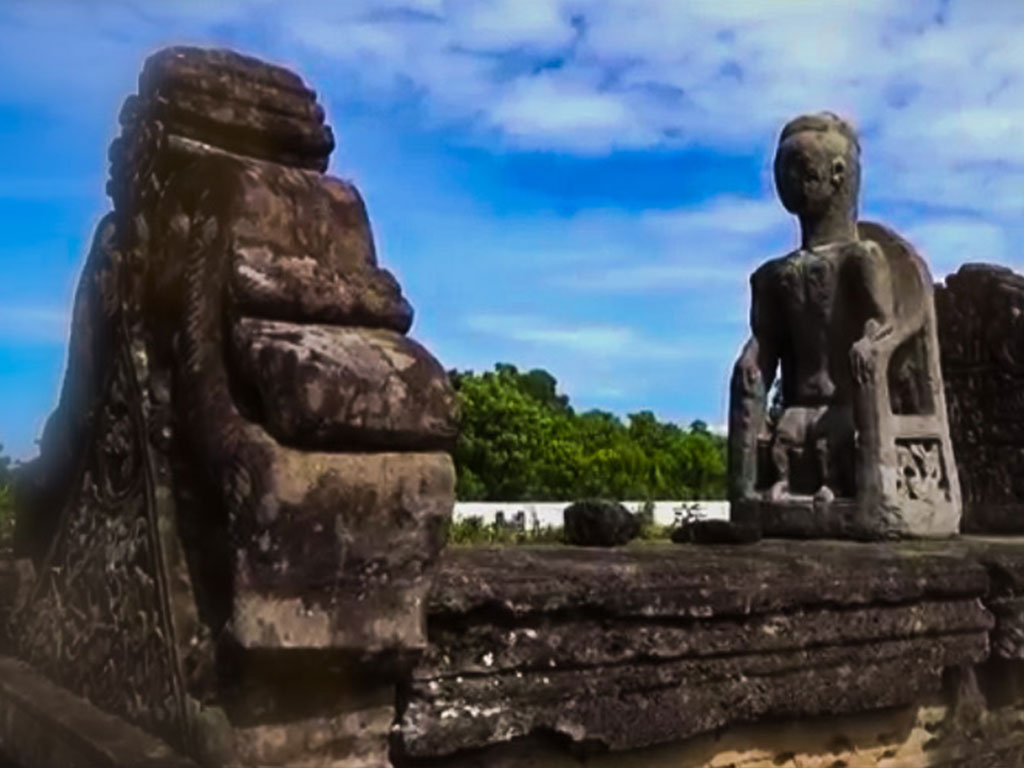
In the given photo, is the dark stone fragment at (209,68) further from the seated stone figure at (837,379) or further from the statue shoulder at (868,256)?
the statue shoulder at (868,256)

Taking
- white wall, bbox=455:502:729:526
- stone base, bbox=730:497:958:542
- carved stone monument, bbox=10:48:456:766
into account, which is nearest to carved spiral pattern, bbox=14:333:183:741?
carved stone monument, bbox=10:48:456:766

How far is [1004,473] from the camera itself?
7.06 metres

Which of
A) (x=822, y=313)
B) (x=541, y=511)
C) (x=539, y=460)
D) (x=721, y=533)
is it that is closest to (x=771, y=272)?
(x=822, y=313)

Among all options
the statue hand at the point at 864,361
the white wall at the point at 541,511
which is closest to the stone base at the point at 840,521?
the statue hand at the point at 864,361

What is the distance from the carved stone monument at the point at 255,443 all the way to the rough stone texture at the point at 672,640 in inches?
9.5

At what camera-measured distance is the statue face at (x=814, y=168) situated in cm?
573

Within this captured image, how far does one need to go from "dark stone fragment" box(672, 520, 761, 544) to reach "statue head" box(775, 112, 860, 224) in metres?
1.64

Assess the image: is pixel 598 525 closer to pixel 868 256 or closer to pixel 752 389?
pixel 752 389

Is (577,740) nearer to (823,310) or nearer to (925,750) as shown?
(925,750)

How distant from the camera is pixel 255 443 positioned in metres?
2.26

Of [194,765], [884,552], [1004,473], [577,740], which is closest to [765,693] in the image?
[577,740]

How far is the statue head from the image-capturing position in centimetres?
573

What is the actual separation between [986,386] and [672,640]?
4578 millimetres

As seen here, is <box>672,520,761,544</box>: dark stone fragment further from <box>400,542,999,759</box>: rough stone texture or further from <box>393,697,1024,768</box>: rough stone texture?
<box>393,697,1024,768</box>: rough stone texture
